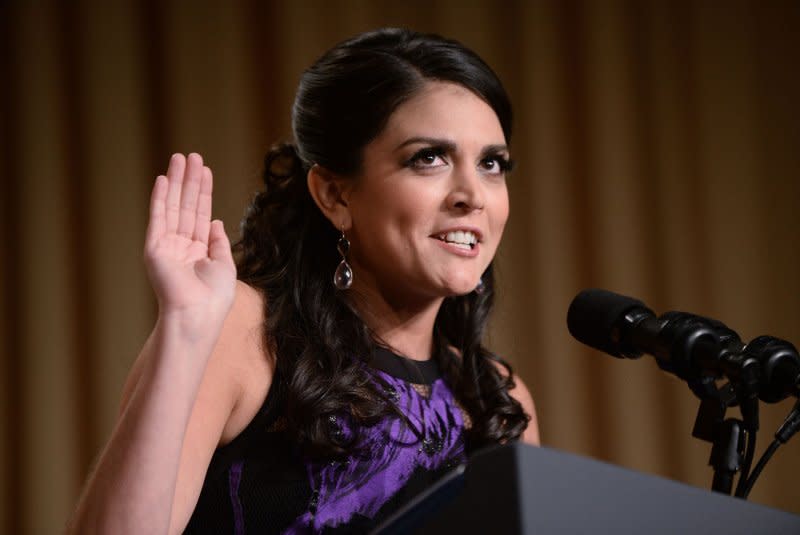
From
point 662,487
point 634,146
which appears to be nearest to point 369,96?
point 662,487

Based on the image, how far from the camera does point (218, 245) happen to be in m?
1.10

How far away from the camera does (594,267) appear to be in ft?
9.09

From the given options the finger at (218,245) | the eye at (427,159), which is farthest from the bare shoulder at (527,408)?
the finger at (218,245)

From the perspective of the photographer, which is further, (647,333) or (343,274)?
(343,274)

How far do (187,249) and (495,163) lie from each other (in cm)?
63

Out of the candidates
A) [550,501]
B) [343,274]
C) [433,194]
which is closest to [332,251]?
[343,274]

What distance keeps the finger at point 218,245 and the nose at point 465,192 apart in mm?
443

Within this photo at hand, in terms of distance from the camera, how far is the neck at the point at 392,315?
5.17 feet

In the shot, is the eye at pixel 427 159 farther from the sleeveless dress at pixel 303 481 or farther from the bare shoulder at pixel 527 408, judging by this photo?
the bare shoulder at pixel 527 408

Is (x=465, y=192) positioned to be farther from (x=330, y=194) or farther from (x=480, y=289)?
(x=480, y=289)

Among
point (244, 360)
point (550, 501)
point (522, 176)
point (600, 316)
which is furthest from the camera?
point (522, 176)

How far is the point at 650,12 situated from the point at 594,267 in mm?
793

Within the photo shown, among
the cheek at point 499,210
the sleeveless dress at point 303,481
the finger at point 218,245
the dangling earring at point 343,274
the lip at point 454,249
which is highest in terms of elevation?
the finger at point 218,245

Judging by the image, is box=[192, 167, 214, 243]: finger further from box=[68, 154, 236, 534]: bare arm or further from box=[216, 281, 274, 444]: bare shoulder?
box=[216, 281, 274, 444]: bare shoulder
